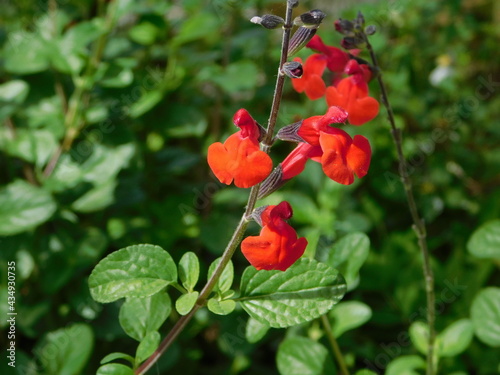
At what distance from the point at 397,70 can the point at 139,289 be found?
1866 millimetres

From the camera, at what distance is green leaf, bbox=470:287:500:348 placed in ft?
4.18

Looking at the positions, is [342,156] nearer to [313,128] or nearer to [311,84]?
[313,128]

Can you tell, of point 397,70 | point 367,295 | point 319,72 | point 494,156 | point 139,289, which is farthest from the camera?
point 397,70

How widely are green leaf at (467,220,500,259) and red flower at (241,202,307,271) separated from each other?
73 cm

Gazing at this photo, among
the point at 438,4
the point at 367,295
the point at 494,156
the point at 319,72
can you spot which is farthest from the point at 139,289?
the point at 438,4

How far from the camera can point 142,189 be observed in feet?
6.07

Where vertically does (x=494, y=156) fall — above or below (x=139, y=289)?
below

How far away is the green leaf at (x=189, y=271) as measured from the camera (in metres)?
0.93

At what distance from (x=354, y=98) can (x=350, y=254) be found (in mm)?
309

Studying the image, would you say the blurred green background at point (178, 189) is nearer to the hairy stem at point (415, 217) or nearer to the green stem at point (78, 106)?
the green stem at point (78, 106)

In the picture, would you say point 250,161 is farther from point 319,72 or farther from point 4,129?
point 4,129

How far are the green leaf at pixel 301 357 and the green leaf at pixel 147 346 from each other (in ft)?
1.14

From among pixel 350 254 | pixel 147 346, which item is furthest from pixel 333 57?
pixel 147 346

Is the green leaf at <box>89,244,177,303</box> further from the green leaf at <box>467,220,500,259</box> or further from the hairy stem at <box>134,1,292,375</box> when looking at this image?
the green leaf at <box>467,220,500,259</box>
